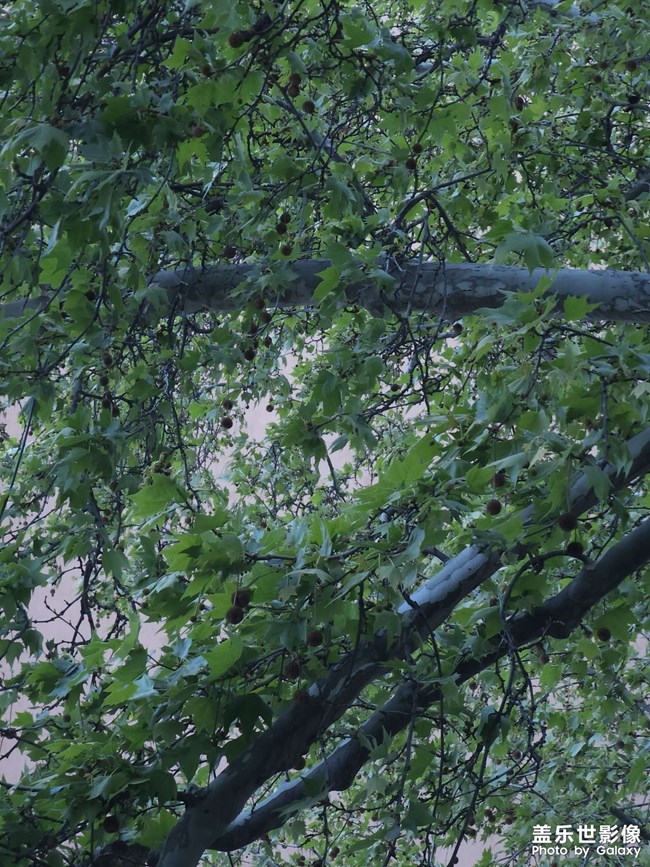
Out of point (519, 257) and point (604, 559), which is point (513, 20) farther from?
point (604, 559)

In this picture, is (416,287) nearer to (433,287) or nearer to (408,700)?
(433,287)

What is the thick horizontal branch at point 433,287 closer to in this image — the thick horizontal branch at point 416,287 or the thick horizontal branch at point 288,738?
the thick horizontal branch at point 416,287

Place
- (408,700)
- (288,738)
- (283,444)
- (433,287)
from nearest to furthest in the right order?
(288,738) < (408,700) < (283,444) < (433,287)

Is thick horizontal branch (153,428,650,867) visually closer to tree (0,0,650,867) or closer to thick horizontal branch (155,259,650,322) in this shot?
tree (0,0,650,867)

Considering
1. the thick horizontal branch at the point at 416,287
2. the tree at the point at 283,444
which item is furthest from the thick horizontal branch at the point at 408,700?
the thick horizontal branch at the point at 416,287

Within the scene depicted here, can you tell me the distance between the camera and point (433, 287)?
6.90 ft

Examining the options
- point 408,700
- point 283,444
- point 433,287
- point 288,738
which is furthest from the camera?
point 433,287

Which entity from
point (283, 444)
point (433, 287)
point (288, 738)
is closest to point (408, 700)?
point (288, 738)

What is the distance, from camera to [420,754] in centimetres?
167

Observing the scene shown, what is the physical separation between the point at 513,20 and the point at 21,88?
6.05 ft

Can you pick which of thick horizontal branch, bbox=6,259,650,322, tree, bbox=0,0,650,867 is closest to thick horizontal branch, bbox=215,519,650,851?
tree, bbox=0,0,650,867

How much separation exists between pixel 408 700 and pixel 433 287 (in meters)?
0.85

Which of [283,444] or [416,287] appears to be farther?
[416,287]

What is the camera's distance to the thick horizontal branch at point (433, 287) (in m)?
2.07
